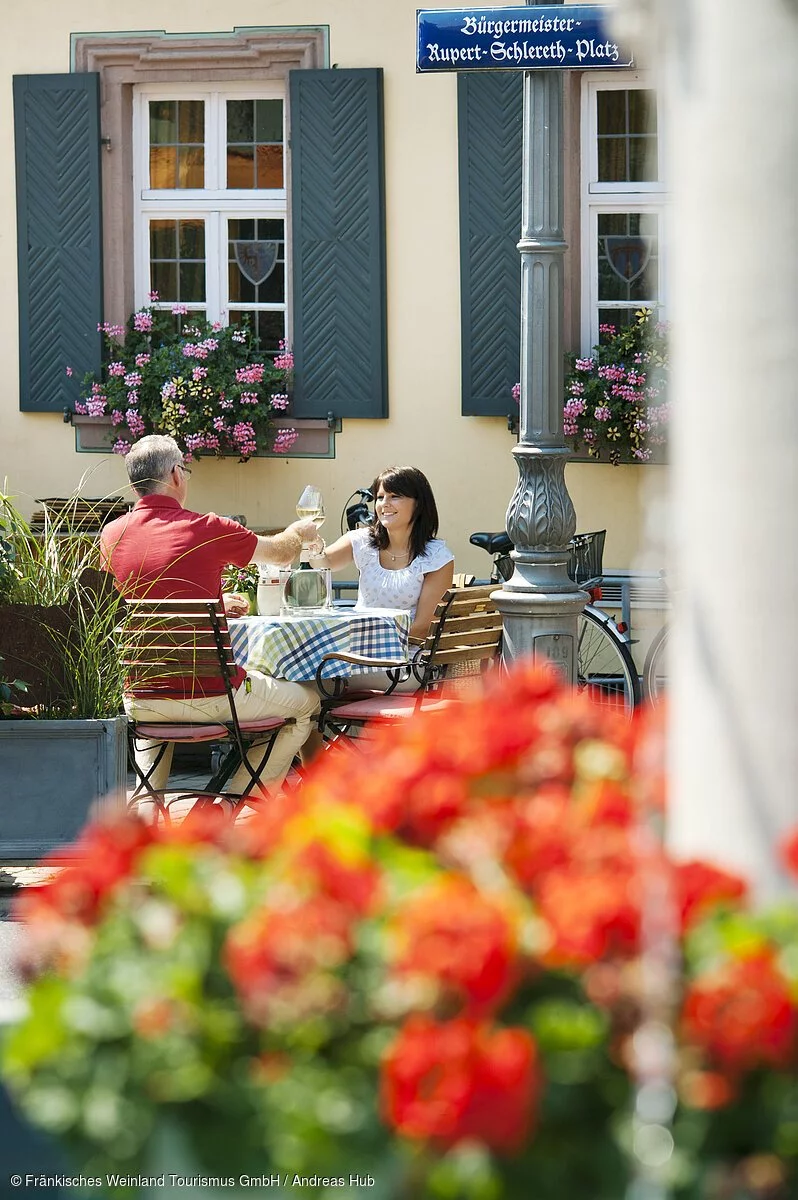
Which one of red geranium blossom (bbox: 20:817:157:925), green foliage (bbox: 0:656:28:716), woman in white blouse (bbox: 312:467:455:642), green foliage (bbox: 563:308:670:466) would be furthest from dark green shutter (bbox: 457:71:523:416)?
red geranium blossom (bbox: 20:817:157:925)

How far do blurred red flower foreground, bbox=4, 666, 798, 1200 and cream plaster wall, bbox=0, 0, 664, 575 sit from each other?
24.4ft

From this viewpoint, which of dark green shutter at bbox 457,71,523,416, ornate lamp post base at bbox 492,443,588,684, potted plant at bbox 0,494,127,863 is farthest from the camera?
dark green shutter at bbox 457,71,523,416

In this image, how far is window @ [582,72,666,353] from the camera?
30.3 feet

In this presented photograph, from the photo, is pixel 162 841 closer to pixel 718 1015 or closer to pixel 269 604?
pixel 718 1015

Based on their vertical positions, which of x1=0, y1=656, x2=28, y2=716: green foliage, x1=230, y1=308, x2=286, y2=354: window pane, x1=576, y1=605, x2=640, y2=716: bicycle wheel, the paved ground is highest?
x1=230, y1=308, x2=286, y2=354: window pane

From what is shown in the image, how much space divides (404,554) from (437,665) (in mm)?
947

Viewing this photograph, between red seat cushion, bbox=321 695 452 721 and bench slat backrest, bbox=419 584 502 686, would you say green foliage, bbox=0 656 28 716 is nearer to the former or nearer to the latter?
red seat cushion, bbox=321 695 452 721

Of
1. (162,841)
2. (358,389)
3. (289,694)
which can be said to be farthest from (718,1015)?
(358,389)

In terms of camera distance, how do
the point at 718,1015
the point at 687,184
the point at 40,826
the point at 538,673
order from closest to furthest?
the point at 718,1015, the point at 687,184, the point at 538,673, the point at 40,826

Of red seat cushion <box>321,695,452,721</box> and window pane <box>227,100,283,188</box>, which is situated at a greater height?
window pane <box>227,100,283,188</box>

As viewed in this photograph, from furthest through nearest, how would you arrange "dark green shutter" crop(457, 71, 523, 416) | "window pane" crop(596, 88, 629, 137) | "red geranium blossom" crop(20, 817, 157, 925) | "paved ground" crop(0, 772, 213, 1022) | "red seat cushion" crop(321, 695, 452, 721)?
"window pane" crop(596, 88, 629, 137)
"dark green shutter" crop(457, 71, 523, 416)
"red seat cushion" crop(321, 695, 452, 721)
"paved ground" crop(0, 772, 213, 1022)
"red geranium blossom" crop(20, 817, 157, 925)

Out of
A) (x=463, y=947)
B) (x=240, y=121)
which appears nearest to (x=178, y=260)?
(x=240, y=121)

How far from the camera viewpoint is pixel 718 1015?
4.62 feet

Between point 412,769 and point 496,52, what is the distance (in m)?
3.73
